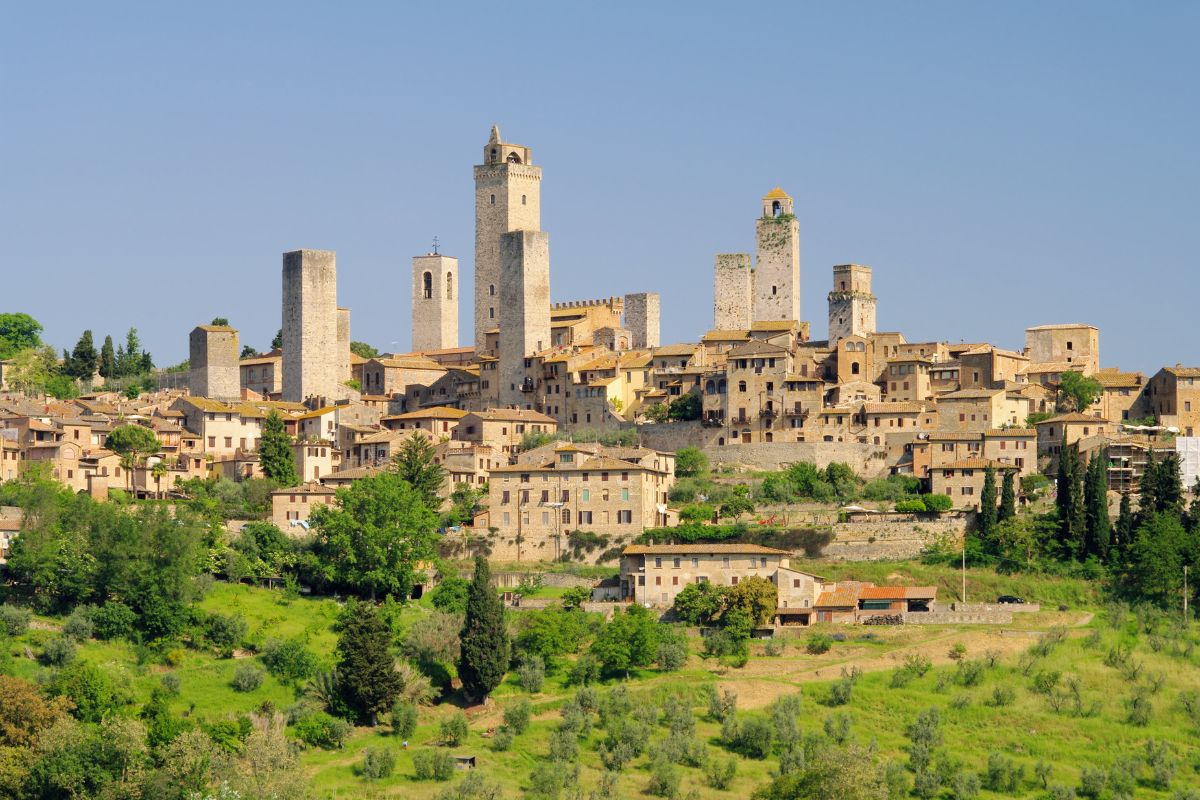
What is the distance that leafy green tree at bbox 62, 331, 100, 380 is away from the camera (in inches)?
4628

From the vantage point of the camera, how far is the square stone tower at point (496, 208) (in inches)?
4471

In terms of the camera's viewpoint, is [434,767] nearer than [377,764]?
Yes

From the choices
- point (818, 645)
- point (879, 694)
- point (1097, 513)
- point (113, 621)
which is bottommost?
point (879, 694)

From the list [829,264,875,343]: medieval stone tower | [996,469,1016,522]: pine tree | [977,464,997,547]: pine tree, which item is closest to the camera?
[977,464,997,547]: pine tree

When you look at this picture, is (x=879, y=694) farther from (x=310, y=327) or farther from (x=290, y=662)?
(x=310, y=327)

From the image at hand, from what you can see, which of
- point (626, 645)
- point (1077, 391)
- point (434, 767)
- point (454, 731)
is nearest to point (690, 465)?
point (1077, 391)

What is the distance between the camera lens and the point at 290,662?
74125mm

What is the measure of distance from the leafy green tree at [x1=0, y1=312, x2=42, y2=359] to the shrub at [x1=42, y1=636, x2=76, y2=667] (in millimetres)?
48350

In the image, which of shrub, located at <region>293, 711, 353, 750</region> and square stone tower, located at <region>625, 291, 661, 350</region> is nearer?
shrub, located at <region>293, 711, 353, 750</region>

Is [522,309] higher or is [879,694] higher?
[522,309]

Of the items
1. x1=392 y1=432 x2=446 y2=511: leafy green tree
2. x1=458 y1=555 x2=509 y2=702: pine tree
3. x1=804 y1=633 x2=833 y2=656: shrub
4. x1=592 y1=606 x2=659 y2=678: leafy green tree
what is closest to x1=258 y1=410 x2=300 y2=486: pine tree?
x1=392 y1=432 x2=446 y2=511: leafy green tree

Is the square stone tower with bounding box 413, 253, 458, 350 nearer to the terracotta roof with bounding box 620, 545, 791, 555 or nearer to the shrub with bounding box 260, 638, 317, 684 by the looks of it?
the terracotta roof with bounding box 620, 545, 791, 555

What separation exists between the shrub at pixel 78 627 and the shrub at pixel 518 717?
13.5 metres

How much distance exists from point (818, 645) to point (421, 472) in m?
18.2
